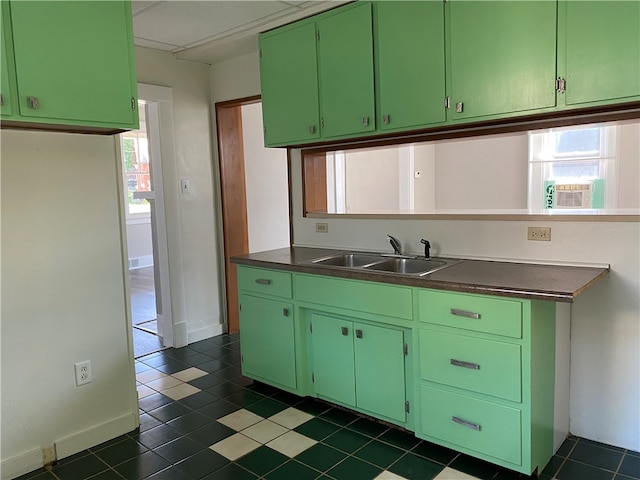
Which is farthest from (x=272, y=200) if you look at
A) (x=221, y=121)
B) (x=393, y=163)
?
(x=393, y=163)

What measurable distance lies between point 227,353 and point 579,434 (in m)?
2.48

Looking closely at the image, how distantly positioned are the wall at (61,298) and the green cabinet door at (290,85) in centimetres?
108

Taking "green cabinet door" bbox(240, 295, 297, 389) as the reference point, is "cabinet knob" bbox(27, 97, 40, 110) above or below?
above

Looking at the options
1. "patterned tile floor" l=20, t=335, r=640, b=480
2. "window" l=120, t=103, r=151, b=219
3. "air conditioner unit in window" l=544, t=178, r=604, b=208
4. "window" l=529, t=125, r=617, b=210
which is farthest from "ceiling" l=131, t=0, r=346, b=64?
"window" l=120, t=103, r=151, b=219

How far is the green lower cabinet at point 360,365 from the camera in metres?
2.43

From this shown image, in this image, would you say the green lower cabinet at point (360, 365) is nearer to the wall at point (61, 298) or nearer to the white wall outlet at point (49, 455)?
the wall at point (61, 298)

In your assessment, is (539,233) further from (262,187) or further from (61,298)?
(262,187)

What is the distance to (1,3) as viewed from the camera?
1869mm

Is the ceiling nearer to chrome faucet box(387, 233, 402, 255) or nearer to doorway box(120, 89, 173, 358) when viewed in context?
doorway box(120, 89, 173, 358)

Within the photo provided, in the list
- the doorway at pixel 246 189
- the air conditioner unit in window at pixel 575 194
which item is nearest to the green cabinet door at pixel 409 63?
the doorway at pixel 246 189

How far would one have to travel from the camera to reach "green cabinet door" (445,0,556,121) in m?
2.11

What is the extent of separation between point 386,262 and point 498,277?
0.83m

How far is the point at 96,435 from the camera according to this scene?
2521 millimetres

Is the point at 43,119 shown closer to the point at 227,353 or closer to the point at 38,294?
the point at 38,294
